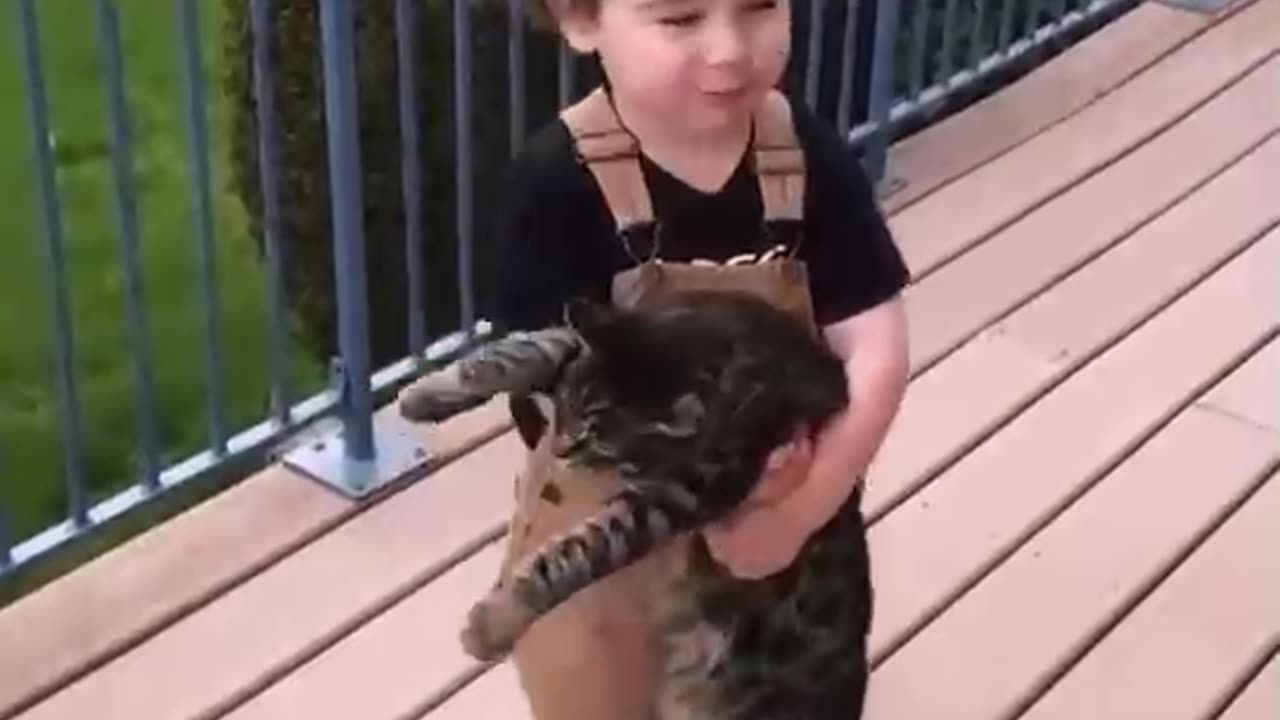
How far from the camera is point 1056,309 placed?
128 inches

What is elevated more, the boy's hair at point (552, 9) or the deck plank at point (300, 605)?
the boy's hair at point (552, 9)

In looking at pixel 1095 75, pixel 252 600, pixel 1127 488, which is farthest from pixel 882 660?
pixel 1095 75

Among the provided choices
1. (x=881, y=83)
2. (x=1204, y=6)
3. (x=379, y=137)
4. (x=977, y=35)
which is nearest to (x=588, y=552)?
(x=881, y=83)

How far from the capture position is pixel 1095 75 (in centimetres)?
406

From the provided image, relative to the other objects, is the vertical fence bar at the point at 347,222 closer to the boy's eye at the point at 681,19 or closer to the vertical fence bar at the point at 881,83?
the vertical fence bar at the point at 881,83

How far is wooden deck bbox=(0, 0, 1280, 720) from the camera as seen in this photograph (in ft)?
8.03

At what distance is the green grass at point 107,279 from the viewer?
3713mm

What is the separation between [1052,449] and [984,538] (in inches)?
9.6

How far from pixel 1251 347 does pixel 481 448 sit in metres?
1.12

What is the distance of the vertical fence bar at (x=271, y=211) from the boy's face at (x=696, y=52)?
1119 millimetres

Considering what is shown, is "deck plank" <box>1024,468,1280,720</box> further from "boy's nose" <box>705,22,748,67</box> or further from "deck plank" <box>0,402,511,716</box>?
"boy's nose" <box>705,22,748,67</box>

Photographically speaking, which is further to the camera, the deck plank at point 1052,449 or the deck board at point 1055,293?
the deck board at point 1055,293

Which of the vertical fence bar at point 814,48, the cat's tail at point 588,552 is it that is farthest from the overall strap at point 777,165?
the vertical fence bar at point 814,48

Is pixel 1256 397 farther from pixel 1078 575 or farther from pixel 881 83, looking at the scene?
pixel 881 83
